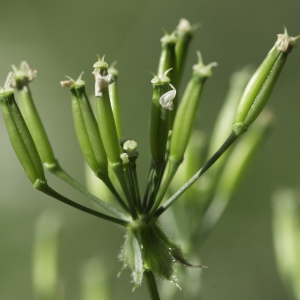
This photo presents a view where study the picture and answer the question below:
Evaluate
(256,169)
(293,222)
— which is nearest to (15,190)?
(256,169)

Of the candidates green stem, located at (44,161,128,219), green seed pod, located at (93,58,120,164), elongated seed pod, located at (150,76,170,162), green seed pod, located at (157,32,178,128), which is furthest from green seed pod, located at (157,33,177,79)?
green stem, located at (44,161,128,219)

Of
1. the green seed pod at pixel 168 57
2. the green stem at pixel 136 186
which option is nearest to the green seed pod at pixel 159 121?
the green stem at pixel 136 186

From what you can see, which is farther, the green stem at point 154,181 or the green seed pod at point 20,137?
the green seed pod at point 20,137

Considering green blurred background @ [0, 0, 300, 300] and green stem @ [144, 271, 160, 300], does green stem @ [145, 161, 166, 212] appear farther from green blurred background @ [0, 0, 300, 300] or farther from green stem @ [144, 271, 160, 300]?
green blurred background @ [0, 0, 300, 300]

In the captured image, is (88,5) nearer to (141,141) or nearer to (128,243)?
(141,141)

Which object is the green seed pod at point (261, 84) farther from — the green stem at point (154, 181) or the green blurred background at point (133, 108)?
the green blurred background at point (133, 108)
